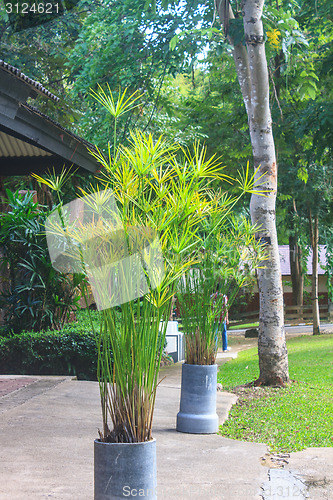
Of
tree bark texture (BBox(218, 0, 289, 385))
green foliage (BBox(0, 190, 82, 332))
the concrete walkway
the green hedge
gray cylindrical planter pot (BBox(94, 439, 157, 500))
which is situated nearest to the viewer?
gray cylindrical planter pot (BBox(94, 439, 157, 500))

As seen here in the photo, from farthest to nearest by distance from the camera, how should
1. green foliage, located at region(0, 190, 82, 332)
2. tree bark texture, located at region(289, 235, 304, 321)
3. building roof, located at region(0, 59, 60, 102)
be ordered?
tree bark texture, located at region(289, 235, 304, 321), green foliage, located at region(0, 190, 82, 332), building roof, located at region(0, 59, 60, 102)

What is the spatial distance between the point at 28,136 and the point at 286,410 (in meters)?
4.83

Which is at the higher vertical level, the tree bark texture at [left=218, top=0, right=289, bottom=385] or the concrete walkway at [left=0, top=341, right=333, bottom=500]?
the tree bark texture at [left=218, top=0, right=289, bottom=385]

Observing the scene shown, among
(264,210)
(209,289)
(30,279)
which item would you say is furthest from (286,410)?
(30,279)

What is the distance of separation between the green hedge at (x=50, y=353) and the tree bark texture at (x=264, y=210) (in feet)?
8.52

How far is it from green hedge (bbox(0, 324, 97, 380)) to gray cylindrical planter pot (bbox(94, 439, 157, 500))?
5.28 m

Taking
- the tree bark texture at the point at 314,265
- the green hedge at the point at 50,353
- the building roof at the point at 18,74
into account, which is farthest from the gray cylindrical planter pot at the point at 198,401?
the tree bark texture at the point at 314,265

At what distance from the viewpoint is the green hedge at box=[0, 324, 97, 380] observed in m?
7.99

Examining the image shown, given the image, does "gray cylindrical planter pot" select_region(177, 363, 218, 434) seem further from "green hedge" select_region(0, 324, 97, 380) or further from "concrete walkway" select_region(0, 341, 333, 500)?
"green hedge" select_region(0, 324, 97, 380)

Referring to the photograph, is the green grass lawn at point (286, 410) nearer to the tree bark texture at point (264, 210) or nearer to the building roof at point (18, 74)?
the tree bark texture at point (264, 210)

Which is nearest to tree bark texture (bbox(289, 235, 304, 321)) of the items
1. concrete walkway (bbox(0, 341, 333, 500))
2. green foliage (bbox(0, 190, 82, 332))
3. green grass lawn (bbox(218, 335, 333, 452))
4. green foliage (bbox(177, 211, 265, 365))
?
green grass lawn (bbox(218, 335, 333, 452))

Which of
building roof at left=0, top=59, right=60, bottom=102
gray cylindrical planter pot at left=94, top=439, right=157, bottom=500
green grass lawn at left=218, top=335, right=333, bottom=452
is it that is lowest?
green grass lawn at left=218, top=335, right=333, bottom=452

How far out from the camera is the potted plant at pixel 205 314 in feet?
17.4

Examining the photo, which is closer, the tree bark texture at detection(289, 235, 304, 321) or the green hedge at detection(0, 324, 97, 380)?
the green hedge at detection(0, 324, 97, 380)
